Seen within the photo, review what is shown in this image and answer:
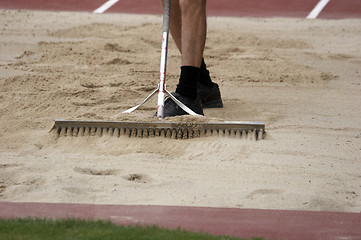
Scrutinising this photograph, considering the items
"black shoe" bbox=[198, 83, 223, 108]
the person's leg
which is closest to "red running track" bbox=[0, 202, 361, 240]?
the person's leg

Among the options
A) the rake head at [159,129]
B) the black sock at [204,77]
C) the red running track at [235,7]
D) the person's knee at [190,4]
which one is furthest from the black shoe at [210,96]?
the red running track at [235,7]

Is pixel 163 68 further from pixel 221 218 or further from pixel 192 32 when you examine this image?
pixel 221 218

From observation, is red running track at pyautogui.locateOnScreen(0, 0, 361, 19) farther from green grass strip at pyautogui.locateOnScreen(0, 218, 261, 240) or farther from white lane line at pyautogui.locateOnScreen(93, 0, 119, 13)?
green grass strip at pyautogui.locateOnScreen(0, 218, 261, 240)

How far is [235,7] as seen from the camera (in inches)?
387

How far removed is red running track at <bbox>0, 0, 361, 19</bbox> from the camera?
9484 mm

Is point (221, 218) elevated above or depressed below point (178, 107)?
below

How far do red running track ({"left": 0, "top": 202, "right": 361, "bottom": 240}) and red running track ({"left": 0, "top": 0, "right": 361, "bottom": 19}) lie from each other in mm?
6607

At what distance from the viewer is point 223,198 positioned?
3.24 m

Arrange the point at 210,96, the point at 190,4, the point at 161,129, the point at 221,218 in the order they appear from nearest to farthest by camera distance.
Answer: the point at 221,218 → the point at 161,129 → the point at 190,4 → the point at 210,96

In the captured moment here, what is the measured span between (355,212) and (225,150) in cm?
102

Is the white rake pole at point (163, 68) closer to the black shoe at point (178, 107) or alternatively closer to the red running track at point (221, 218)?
the black shoe at point (178, 107)

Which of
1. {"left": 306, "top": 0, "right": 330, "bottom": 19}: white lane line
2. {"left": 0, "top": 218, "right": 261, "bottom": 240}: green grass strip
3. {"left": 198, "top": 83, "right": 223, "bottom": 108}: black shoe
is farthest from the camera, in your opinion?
{"left": 306, "top": 0, "right": 330, "bottom": 19}: white lane line

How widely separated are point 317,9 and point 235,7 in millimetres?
1182

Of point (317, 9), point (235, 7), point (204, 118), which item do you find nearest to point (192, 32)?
point (204, 118)
